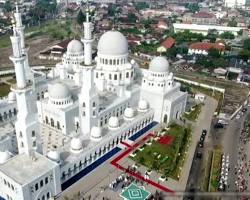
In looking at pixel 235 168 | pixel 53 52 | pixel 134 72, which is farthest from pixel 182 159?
pixel 53 52

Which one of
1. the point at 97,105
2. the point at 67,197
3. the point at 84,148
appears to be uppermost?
the point at 97,105

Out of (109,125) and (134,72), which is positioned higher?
(134,72)

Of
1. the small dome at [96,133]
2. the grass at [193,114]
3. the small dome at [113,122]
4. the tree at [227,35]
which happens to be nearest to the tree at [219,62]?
the grass at [193,114]

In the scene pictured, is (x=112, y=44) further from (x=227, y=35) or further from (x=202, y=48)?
(x=227, y=35)

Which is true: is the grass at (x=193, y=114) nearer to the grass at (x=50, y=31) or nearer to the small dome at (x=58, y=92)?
the small dome at (x=58, y=92)

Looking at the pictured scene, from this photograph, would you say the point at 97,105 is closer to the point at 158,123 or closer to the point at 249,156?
the point at 158,123

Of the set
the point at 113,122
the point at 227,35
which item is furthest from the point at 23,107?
the point at 227,35

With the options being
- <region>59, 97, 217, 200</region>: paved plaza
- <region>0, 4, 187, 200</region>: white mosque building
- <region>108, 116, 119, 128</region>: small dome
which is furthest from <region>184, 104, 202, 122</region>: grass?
<region>108, 116, 119, 128</region>: small dome

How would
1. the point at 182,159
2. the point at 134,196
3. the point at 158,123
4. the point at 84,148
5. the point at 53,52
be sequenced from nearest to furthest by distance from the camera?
1. the point at 134,196
2. the point at 84,148
3. the point at 182,159
4. the point at 158,123
5. the point at 53,52

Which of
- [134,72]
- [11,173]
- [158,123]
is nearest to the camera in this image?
[11,173]
